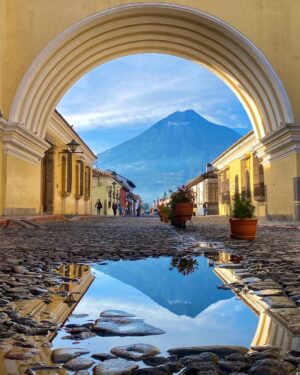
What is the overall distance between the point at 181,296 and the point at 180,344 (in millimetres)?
841

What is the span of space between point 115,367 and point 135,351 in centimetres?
17

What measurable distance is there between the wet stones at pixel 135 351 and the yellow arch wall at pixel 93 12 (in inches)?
527

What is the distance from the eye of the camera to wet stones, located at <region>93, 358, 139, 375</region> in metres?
1.12

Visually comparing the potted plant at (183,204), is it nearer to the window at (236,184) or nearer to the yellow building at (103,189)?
the window at (236,184)

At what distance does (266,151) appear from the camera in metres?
15.3

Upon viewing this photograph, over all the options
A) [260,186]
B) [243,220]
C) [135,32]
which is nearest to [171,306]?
[243,220]

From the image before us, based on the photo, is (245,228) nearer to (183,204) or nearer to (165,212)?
(183,204)

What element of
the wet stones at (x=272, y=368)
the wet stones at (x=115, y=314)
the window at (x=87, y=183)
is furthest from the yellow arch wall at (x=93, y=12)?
the window at (x=87, y=183)

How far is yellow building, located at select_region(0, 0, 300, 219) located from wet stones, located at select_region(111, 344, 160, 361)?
1201cm

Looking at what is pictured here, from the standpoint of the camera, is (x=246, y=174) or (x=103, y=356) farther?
(x=246, y=174)

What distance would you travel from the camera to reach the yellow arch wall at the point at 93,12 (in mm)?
13891

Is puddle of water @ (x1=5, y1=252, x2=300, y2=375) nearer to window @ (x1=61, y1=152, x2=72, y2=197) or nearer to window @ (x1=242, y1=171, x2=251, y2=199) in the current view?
window @ (x1=61, y1=152, x2=72, y2=197)

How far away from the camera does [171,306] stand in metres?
A: 1.98

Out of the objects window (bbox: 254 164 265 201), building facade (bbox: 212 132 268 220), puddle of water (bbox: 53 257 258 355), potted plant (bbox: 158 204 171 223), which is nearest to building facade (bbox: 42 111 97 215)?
potted plant (bbox: 158 204 171 223)
